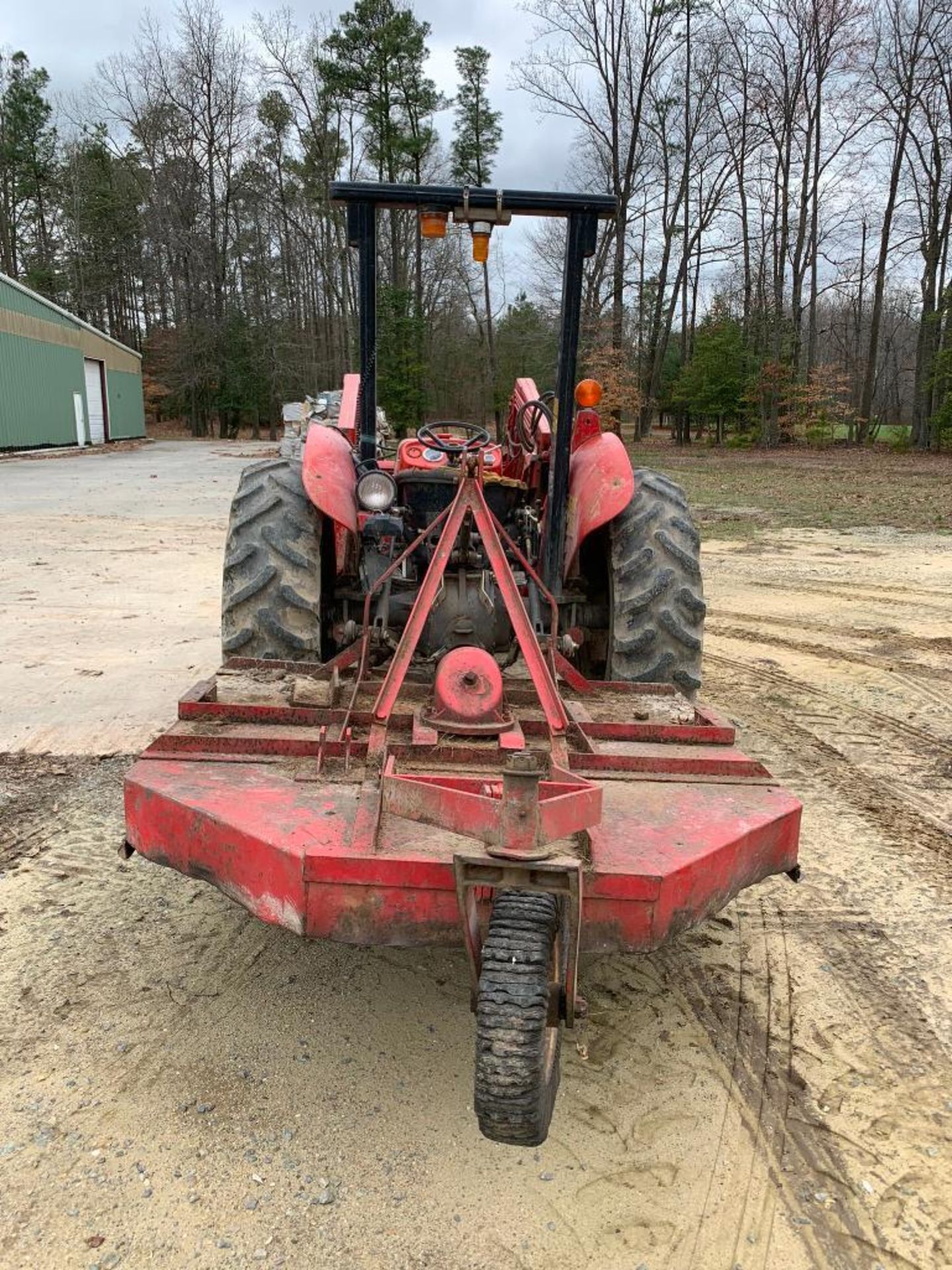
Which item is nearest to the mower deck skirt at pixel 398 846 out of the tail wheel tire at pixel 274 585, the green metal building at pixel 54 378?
the tail wheel tire at pixel 274 585

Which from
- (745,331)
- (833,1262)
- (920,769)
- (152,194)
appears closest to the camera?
(833,1262)

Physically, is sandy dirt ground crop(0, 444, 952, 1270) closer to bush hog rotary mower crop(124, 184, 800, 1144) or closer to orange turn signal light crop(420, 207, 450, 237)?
bush hog rotary mower crop(124, 184, 800, 1144)

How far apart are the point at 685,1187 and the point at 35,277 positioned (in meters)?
43.8

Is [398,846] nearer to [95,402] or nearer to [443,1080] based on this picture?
[443,1080]

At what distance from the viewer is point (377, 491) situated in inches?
134

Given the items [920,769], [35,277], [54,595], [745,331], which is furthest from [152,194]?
[920,769]

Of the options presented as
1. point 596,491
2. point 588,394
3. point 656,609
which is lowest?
point 656,609

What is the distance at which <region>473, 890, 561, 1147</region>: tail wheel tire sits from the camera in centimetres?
175

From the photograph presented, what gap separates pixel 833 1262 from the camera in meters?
1.82

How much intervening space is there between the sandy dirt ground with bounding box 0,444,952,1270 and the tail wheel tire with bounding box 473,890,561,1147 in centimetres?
30

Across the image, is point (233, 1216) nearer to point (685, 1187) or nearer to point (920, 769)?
point (685, 1187)

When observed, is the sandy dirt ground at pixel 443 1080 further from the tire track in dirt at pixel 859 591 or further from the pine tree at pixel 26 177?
the pine tree at pixel 26 177

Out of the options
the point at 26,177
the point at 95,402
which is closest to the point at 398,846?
the point at 95,402

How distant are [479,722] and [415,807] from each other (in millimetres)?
735
